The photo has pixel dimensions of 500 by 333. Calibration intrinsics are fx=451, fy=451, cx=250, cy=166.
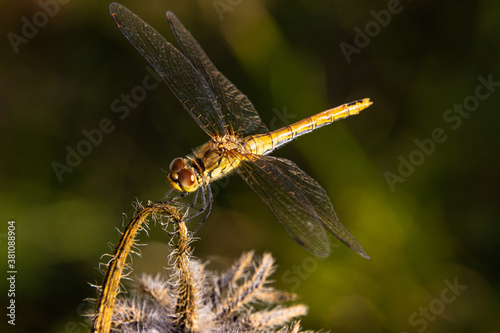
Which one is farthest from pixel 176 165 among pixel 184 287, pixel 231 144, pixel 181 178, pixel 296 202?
pixel 184 287

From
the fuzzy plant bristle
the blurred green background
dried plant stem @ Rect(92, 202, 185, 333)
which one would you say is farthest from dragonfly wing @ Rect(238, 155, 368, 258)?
the blurred green background

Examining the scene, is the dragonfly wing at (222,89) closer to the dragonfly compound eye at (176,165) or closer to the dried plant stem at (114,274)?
the dragonfly compound eye at (176,165)

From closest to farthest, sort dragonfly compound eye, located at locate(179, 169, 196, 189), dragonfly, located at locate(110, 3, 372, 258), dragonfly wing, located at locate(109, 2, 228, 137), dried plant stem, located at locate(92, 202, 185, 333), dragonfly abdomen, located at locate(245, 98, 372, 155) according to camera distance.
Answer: dried plant stem, located at locate(92, 202, 185, 333) → dragonfly, located at locate(110, 3, 372, 258) → dragonfly compound eye, located at locate(179, 169, 196, 189) → dragonfly wing, located at locate(109, 2, 228, 137) → dragonfly abdomen, located at locate(245, 98, 372, 155)

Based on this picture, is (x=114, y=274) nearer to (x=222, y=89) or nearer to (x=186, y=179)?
(x=186, y=179)

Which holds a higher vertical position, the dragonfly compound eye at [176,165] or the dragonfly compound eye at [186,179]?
the dragonfly compound eye at [176,165]

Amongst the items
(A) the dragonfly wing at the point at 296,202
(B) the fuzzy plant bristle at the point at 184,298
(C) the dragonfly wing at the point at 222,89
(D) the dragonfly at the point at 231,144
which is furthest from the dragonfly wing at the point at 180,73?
(B) the fuzzy plant bristle at the point at 184,298

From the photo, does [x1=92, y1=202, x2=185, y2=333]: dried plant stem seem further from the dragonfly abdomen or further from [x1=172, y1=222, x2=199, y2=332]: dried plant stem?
the dragonfly abdomen

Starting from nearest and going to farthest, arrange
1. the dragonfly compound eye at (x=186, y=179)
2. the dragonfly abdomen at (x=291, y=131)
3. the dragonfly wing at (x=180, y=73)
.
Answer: the dragonfly compound eye at (x=186, y=179) < the dragonfly wing at (x=180, y=73) < the dragonfly abdomen at (x=291, y=131)

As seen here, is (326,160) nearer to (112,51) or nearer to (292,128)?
(292,128)
